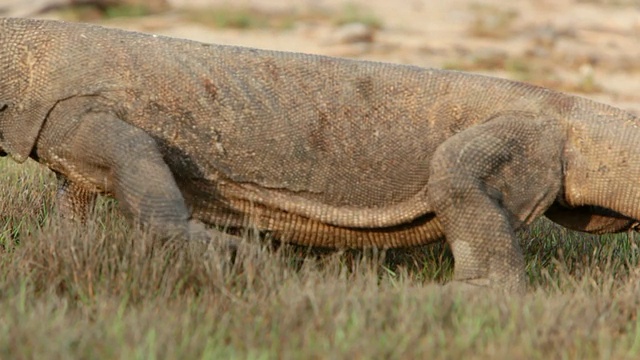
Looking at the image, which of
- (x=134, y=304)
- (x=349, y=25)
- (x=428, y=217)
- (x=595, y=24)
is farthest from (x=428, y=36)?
(x=134, y=304)

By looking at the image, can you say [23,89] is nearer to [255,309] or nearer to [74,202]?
[74,202]

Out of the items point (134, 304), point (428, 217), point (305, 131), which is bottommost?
point (134, 304)

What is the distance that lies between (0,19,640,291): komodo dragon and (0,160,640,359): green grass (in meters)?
0.29

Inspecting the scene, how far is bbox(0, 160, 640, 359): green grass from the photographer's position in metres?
4.23

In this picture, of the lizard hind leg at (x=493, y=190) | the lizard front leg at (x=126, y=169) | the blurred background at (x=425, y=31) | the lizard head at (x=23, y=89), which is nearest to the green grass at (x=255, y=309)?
the lizard front leg at (x=126, y=169)

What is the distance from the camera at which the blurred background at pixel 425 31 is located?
15664 millimetres

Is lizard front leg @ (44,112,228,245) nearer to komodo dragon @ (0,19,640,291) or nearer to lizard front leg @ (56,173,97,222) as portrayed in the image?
komodo dragon @ (0,19,640,291)

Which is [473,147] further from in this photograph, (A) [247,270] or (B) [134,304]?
(B) [134,304]

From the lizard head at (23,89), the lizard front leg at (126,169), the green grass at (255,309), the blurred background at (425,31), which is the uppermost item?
the blurred background at (425,31)

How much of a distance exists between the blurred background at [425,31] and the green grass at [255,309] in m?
8.83

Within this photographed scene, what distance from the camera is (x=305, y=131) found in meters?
5.73

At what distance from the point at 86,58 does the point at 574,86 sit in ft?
32.5

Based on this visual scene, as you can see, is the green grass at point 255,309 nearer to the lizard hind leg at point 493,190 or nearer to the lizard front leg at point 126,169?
the lizard front leg at point 126,169

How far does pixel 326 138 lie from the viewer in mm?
5750
